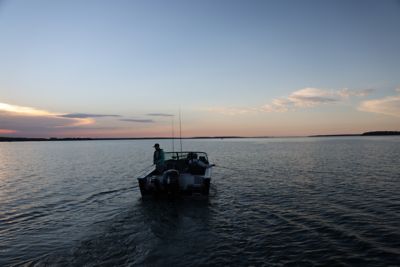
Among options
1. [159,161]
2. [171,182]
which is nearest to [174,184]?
[171,182]

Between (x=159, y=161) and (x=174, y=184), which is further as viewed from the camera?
(x=159, y=161)

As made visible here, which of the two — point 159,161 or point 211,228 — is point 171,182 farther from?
point 211,228

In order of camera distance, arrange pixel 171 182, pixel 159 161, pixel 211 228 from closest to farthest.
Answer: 1. pixel 211 228
2. pixel 171 182
3. pixel 159 161

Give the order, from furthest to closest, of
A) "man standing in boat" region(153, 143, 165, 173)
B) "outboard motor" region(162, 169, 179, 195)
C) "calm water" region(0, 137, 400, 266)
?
"man standing in boat" region(153, 143, 165, 173) → "outboard motor" region(162, 169, 179, 195) → "calm water" region(0, 137, 400, 266)

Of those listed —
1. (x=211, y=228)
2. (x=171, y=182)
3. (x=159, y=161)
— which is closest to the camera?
(x=211, y=228)

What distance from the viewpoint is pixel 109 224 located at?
11.3m

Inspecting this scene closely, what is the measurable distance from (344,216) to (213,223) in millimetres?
5963

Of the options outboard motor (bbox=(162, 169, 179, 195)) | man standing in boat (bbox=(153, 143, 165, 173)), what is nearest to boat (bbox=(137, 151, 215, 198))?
outboard motor (bbox=(162, 169, 179, 195))

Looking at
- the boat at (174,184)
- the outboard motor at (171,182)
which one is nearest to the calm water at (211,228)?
the boat at (174,184)

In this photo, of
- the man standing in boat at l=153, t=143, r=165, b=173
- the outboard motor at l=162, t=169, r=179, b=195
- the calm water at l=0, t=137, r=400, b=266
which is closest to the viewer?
the calm water at l=0, t=137, r=400, b=266

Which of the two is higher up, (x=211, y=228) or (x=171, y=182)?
(x=171, y=182)

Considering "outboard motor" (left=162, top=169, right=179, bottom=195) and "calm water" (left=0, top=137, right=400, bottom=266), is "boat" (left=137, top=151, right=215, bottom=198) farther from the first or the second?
"calm water" (left=0, top=137, right=400, bottom=266)

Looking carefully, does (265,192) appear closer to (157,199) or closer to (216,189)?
(216,189)

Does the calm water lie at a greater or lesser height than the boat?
lesser
